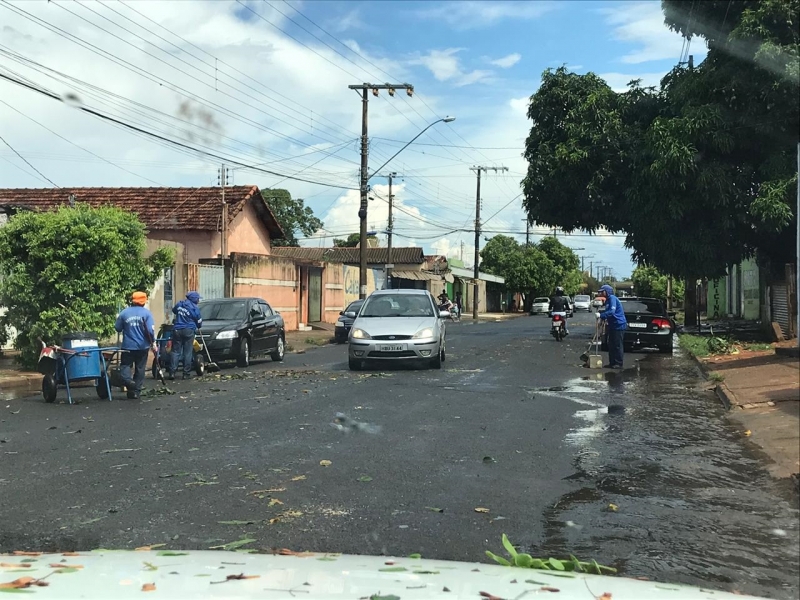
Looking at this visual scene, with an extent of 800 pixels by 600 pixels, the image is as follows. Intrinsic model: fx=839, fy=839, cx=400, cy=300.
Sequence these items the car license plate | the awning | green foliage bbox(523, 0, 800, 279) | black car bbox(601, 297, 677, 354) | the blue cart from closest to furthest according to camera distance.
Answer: the blue cart, the car license plate, green foliage bbox(523, 0, 800, 279), black car bbox(601, 297, 677, 354), the awning

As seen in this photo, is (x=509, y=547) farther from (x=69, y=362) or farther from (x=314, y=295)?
(x=314, y=295)

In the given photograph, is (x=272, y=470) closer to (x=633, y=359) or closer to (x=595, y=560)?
(x=595, y=560)

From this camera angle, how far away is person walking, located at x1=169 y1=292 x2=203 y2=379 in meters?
15.4

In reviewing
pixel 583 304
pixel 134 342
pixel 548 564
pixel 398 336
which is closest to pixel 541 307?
pixel 583 304

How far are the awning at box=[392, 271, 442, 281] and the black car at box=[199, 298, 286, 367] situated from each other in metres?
31.5

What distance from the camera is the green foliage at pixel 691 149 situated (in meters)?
18.0

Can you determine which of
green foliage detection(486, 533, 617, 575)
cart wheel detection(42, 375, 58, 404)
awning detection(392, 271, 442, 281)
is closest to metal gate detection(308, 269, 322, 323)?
awning detection(392, 271, 442, 281)

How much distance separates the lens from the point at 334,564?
3672mm

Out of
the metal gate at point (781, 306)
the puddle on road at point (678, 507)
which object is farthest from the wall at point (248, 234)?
the puddle on road at point (678, 507)

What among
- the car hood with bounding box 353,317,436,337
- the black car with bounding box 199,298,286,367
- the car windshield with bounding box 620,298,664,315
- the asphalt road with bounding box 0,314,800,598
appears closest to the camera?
the asphalt road with bounding box 0,314,800,598

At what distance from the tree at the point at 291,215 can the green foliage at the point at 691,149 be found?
155 feet

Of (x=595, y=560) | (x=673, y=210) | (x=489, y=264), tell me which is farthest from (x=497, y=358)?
(x=489, y=264)

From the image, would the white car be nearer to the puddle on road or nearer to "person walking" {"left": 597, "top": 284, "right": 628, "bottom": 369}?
"person walking" {"left": 597, "top": 284, "right": 628, "bottom": 369}

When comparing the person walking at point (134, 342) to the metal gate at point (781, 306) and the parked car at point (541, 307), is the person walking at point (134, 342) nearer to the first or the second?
the metal gate at point (781, 306)
